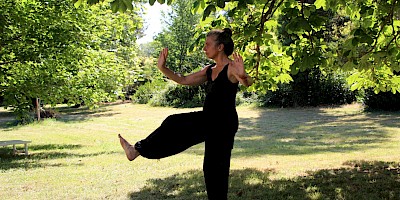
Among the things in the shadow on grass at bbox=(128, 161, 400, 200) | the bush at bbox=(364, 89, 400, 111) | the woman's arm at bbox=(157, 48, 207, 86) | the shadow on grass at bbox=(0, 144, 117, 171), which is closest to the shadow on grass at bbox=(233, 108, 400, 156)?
the bush at bbox=(364, 89, 400, 111)

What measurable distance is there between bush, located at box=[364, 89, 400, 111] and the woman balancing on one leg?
830 inches

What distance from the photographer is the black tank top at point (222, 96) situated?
4.15 m

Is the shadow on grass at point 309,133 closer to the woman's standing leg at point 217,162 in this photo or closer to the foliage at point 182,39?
the woman's standing leg at point 217,162

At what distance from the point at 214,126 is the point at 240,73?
1.86 feet

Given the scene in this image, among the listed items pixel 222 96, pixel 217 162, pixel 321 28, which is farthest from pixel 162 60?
pixel 321 28

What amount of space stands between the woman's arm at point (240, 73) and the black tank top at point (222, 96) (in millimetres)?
136

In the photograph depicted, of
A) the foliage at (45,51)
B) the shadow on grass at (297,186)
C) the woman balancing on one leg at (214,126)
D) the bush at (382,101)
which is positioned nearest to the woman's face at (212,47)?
the woman balancing on one leg at (214,126)

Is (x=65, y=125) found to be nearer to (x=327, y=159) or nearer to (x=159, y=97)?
(x=159, y=97)

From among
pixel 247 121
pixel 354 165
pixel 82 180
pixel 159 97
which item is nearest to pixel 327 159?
pixel 354 165

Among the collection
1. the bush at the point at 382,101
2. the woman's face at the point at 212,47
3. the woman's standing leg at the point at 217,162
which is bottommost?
the bush at the point at 382,101

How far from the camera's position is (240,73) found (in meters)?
→ 4.02

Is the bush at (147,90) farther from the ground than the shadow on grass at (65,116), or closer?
farther from the ground

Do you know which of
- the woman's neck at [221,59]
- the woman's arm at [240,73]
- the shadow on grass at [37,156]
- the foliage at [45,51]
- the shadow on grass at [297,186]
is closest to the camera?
the woman's arm at [240,73]

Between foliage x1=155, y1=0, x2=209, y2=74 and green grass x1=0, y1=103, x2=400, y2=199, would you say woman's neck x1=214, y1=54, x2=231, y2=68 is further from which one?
foliage x1=155, y1=0, x2=209, y2=74
